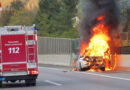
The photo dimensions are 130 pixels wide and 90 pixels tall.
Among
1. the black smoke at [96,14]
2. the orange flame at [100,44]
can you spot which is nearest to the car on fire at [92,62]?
the orange flame at [100,44]

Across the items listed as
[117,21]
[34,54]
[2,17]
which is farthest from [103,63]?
[2,17]

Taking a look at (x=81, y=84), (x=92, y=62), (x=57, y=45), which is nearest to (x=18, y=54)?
(x=81, y=84)

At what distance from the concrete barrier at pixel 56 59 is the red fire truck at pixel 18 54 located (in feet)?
67.5

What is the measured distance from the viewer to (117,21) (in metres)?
36.2

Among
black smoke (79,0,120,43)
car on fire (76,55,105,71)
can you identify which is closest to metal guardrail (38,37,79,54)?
black smoke (79,0,120,43)

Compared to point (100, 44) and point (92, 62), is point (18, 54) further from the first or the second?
point (100, 44)

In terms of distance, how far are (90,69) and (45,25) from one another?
156 ft

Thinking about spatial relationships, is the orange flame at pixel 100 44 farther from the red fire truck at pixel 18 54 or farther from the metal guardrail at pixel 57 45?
the red fire truck at pixel 18 54

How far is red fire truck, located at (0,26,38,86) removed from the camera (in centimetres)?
1875

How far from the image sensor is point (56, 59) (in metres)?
43.3

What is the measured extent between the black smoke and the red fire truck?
16.6m

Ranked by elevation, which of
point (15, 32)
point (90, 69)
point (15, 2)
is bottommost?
point (90, 69)

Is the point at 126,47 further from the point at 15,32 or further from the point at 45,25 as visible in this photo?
the point at 45,25

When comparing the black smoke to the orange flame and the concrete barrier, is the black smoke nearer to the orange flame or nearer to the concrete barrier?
the orange flame
